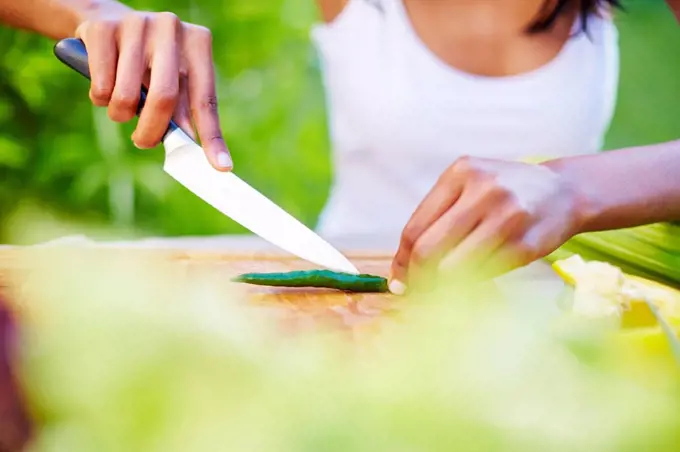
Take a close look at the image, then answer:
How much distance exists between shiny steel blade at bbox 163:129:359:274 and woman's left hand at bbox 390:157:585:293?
0.23ft

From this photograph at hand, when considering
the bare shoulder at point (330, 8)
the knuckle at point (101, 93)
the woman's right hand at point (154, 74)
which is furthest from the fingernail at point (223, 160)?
the bare shoulder at point (330, 8)

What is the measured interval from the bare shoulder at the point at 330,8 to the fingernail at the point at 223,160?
2.03ft

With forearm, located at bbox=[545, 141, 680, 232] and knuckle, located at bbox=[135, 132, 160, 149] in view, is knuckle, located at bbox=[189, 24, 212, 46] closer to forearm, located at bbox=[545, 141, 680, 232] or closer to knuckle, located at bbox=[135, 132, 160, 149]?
knuckle, located at bbox=[135, 132, 160, 149]

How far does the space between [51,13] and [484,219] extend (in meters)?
0.54

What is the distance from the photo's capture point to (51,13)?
2.59 feet

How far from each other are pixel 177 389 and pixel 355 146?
0.97 meters

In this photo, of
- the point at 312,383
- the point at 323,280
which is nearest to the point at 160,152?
the point at 323,280

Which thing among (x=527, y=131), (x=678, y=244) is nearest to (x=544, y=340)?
(x=678, y=244)

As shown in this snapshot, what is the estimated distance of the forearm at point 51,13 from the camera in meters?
0.75

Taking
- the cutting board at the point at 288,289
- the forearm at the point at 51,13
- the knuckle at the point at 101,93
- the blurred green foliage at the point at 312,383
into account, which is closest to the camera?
the blurred green foliage at the point at 312,383

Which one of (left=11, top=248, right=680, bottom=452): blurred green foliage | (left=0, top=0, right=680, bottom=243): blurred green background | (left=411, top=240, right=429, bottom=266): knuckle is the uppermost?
(left=11, top=248, right=680, bottom=452): blurred green foliage

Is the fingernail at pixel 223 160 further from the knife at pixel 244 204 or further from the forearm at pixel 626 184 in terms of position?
the forearm at pixel 626 184

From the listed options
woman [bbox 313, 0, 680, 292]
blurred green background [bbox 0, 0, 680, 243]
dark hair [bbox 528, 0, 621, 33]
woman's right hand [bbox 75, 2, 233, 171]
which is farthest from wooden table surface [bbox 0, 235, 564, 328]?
blurred green background [bbox 0, 0, 680, 243]

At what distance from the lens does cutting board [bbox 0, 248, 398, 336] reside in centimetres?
50
